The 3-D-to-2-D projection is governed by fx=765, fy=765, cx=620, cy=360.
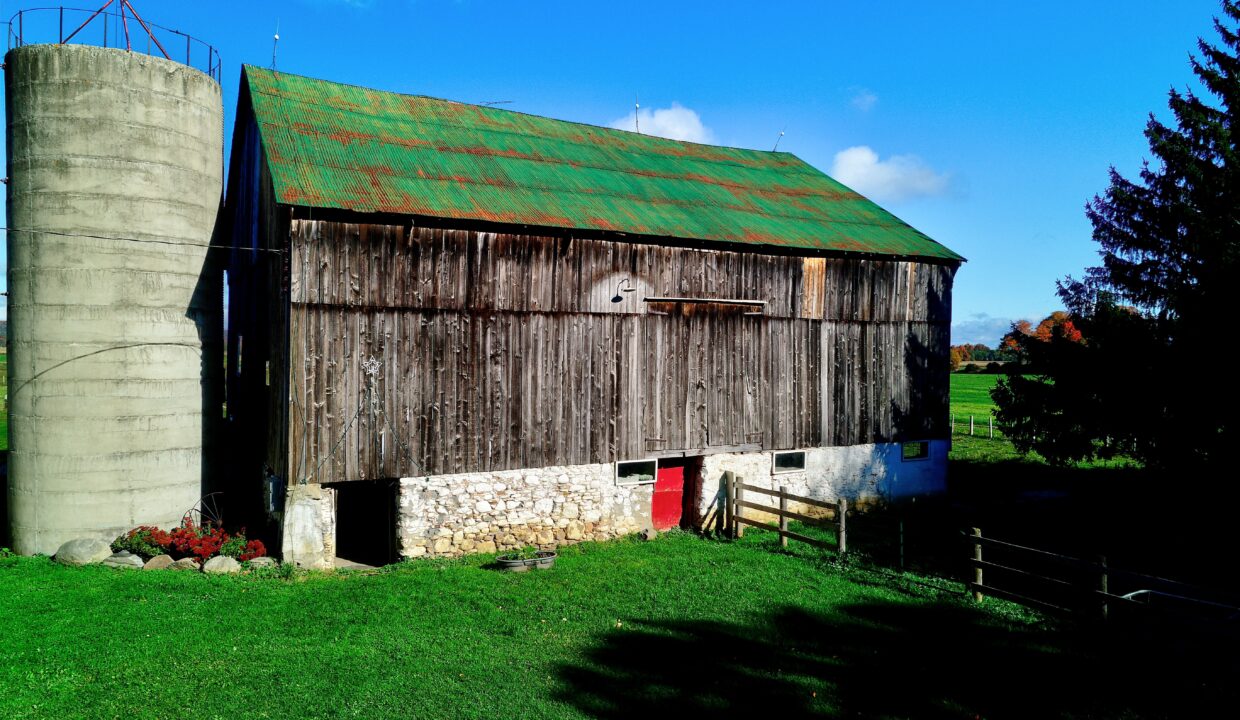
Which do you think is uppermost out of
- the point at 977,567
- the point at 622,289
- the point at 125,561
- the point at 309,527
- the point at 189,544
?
the point at 622,289

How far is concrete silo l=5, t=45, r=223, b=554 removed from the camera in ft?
49.8

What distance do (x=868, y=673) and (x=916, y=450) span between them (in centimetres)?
1196

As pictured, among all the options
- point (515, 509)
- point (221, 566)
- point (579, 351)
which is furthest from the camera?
point (579, 351)

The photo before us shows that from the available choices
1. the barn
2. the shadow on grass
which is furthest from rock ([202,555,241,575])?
the shadow on grass

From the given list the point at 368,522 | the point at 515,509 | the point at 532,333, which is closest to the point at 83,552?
the point at 368,522

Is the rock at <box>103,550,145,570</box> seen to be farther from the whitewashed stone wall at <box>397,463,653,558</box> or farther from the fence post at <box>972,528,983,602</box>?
the fence post at <box>972,528,983,602</box>

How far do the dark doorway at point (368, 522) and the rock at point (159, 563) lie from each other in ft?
9.90

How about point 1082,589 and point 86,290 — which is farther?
point 86,290

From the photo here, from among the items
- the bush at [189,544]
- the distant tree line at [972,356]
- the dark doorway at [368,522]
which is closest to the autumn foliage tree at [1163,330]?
the dark doorway at [368,522]

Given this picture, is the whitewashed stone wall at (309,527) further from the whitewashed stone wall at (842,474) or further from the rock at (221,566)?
the whitewashed stone wall at (842,474)

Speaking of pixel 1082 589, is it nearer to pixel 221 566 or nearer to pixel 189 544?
pixel 221 566

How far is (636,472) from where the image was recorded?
56.1ft

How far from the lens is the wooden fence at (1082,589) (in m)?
10.2

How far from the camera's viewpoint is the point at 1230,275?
1544cm
